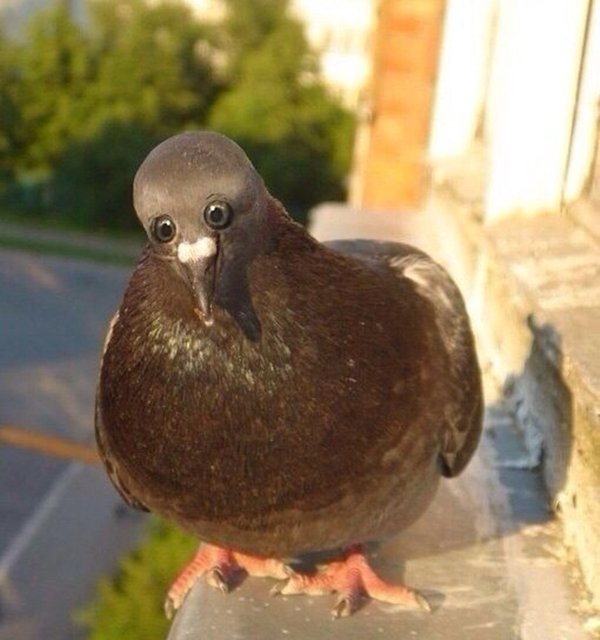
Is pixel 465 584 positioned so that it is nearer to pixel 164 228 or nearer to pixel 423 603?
pixel 423 603

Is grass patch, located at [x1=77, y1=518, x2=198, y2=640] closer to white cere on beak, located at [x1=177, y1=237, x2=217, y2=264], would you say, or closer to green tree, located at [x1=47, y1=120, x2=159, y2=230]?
white cere on beak, located at [x1=177, y1=237, x2=217, y2=264]

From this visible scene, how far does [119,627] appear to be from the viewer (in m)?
5.74

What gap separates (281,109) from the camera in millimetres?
27594

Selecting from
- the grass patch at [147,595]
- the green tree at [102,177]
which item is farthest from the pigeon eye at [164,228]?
the green tree at [102,177]

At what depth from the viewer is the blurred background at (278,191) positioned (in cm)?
303

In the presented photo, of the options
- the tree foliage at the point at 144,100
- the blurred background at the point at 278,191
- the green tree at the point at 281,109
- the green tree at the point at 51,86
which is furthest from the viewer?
the green tree at the point at 51,86

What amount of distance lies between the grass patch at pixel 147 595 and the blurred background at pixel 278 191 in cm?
1

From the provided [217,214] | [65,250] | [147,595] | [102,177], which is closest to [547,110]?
[217,214]

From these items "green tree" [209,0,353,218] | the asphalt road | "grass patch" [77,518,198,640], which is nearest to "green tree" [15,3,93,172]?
"green tree" [209,0,353,218]

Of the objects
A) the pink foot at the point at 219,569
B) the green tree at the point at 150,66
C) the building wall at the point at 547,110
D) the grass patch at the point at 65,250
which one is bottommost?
the grass patch at the point at 65,250

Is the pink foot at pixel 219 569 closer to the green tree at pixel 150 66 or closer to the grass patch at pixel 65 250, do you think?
the grass patch at pixel 65 250

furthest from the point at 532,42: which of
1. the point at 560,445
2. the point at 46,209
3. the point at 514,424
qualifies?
the point at 46,209

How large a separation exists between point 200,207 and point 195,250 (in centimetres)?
6

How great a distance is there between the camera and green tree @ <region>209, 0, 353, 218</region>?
26.8m
